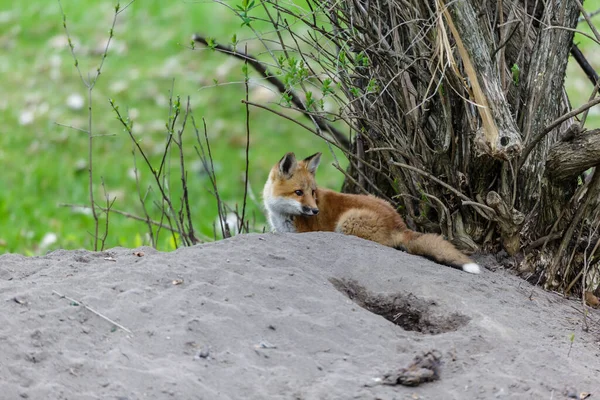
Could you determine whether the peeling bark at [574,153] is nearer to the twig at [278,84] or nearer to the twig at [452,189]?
the twig at [452,189]

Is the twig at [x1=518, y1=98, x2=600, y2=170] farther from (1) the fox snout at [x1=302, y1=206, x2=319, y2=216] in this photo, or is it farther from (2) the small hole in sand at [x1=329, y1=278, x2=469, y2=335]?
(1) the fox snout at [x1=302, y1=206, x2=319, y2=216]

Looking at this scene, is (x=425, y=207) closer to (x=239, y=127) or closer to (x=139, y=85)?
(x=239, y=127)

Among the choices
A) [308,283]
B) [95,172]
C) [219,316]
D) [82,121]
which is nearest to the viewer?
[219,316]

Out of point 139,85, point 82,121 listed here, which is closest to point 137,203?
point 82,121

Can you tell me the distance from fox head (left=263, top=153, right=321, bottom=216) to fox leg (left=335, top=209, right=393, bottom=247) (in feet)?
1.66

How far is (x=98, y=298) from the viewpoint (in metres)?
4.30

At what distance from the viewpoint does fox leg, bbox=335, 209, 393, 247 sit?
6004mm

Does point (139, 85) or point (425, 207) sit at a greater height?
point (139, 85)

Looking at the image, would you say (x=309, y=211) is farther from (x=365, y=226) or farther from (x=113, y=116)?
(x=113, y=116)

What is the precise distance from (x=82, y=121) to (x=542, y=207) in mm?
8595

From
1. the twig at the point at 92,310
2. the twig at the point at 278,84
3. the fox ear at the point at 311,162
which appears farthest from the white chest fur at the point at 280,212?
the twig at the point at 92,310

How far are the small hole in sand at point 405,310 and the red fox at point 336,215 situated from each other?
67 cm

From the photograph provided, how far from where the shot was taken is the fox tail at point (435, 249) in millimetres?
5266

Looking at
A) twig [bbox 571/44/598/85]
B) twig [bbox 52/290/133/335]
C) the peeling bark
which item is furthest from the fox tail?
twig [bbox 52/290/133/335]
